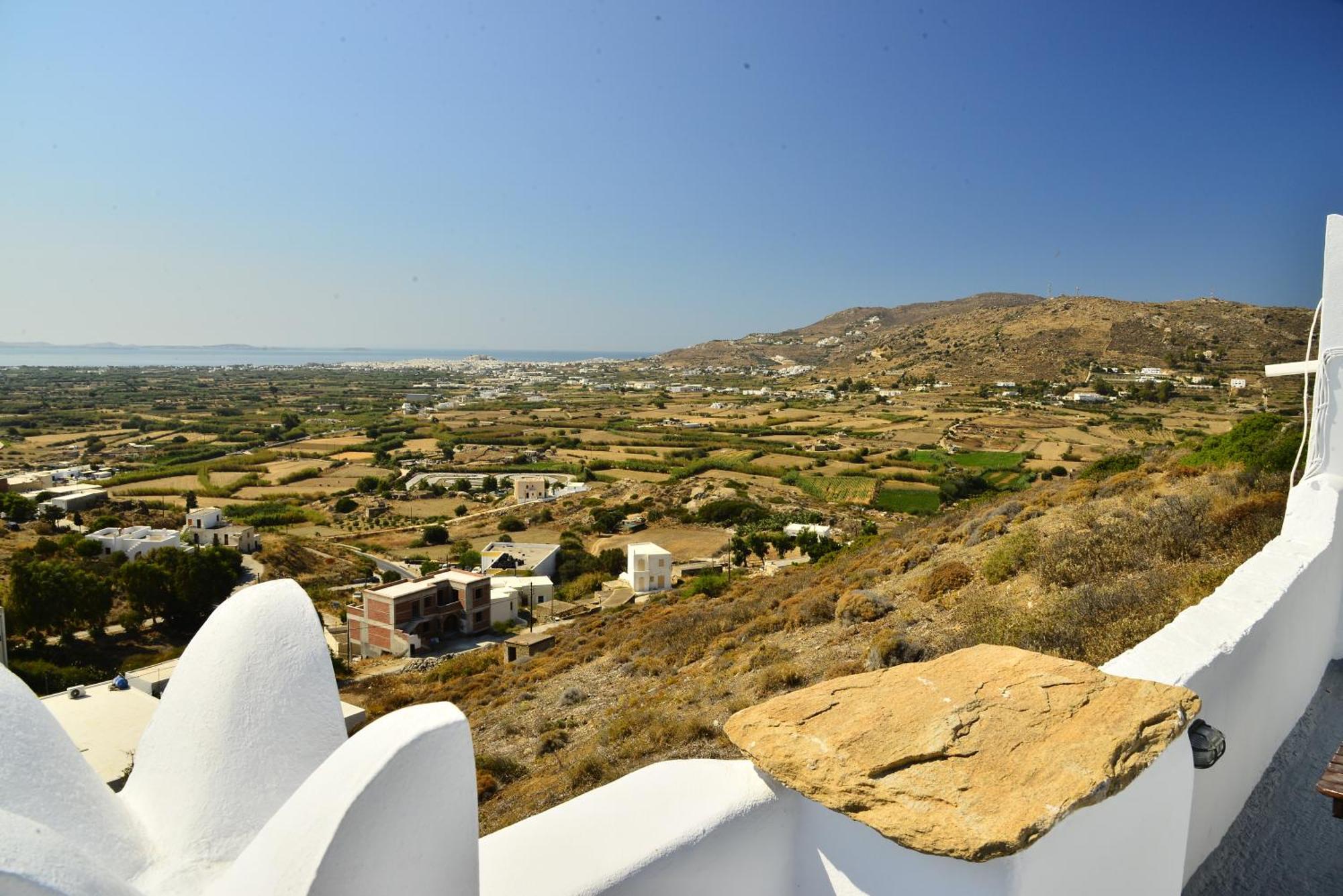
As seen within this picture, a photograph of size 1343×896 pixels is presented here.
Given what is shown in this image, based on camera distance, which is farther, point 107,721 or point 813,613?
point 107,721

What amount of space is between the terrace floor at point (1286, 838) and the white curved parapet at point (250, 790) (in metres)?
3.03

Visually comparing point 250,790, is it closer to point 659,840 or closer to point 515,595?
point 659,840

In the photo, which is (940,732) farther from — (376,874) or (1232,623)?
(1232,623)

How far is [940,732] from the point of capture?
6.26ft

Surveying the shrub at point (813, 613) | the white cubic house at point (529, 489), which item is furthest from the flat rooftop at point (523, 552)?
the shrub at point (813, 613)

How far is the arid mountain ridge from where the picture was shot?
174 feet

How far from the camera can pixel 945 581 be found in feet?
25.3

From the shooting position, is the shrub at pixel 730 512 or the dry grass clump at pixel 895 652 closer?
the dry grass clump at pixel 895 652

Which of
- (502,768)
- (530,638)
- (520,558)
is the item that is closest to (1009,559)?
(502,768)

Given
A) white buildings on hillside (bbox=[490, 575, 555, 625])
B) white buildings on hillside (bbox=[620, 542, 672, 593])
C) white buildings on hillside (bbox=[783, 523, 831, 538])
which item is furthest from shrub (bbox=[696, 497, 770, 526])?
white buildings on hillside (bbox=[490, 575, 555, 625])

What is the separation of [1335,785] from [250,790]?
3.19 metres

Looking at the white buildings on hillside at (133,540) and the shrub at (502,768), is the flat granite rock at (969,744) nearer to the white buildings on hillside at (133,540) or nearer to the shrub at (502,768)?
the shrub at (502,768)

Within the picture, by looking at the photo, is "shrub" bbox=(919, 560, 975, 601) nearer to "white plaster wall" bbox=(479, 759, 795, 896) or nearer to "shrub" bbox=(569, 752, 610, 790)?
"shrub" bbox=(569, 752, 610, 790)

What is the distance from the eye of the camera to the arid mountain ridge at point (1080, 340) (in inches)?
2087
